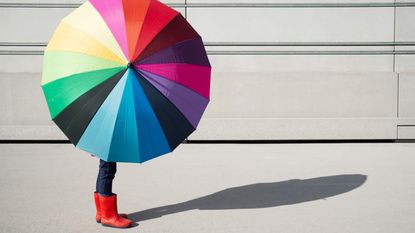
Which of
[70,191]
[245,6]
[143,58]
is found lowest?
[70,191]

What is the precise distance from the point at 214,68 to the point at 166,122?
19.2 ft

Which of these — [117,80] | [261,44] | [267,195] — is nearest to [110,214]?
[117,80]

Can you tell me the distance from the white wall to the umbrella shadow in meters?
3.47

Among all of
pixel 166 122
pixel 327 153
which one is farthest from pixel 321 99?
pixel 166 122

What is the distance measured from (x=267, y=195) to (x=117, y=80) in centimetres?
231

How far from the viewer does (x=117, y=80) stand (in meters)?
3.77

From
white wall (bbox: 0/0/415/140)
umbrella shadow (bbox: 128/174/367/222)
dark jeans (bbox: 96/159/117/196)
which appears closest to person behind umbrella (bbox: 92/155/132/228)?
dark jeans (bbox: 96/159/117/196)

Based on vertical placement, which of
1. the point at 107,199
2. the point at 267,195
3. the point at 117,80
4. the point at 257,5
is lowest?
the point at 267,195

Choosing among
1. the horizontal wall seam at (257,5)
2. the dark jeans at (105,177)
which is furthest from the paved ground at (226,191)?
the horizontal wall seam at (257,5)

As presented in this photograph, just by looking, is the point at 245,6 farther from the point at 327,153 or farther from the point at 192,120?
the point at 192,120

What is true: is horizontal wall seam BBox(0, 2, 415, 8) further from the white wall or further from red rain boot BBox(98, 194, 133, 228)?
red rain boot BBox(98, 194, 133, 228)

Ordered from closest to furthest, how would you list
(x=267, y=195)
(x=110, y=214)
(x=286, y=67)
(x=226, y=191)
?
1. (x=110, y=214)
2. (x=267, y=195)
3. (x=226, y=191)
4. (x=286, y=67)

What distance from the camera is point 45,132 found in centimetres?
966

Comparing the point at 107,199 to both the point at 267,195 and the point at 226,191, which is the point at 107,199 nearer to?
the point at 226,191
